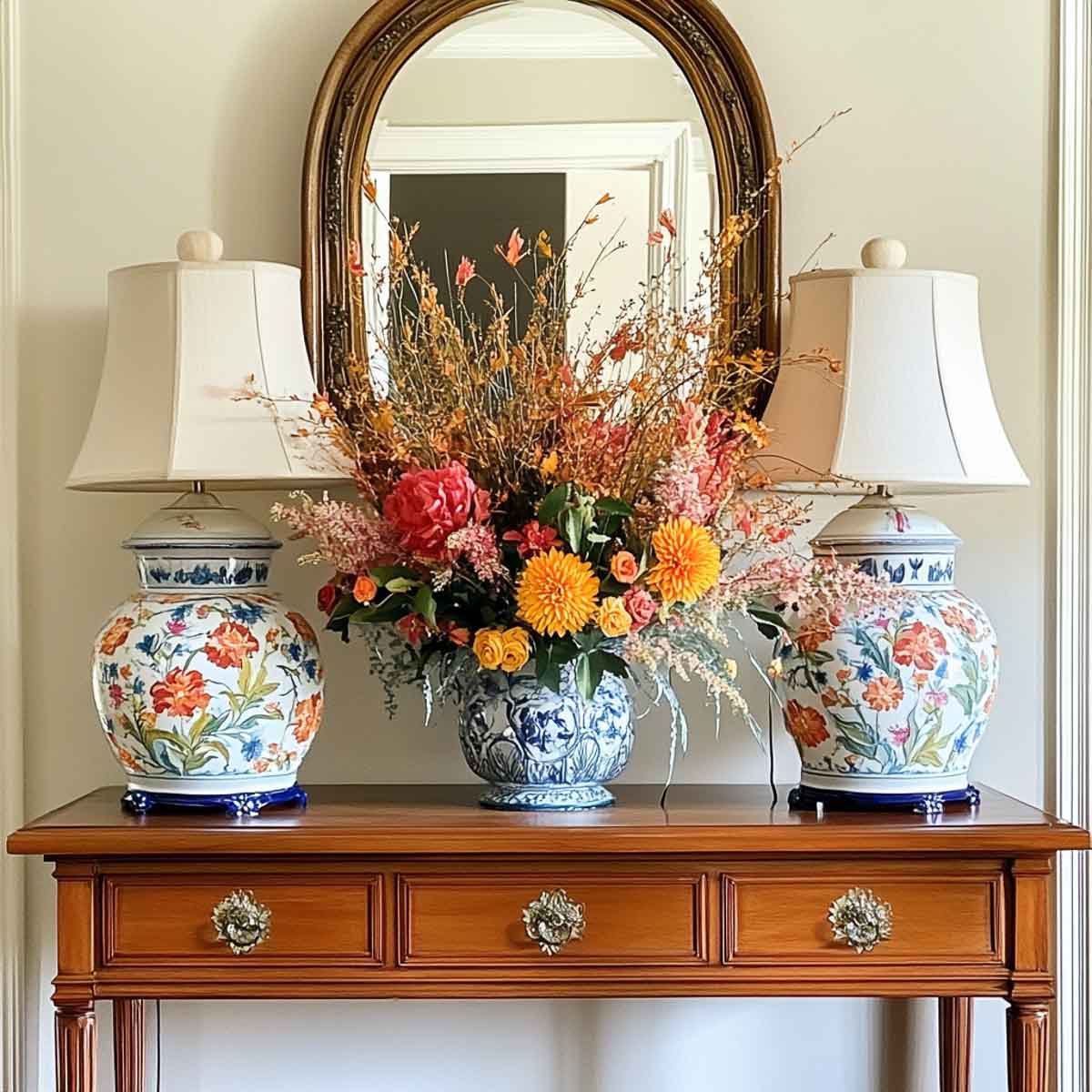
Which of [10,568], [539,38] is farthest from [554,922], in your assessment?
[539,38]

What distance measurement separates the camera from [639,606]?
161 cm

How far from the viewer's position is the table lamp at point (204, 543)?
172 cm

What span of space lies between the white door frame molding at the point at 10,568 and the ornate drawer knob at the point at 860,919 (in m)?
1.18

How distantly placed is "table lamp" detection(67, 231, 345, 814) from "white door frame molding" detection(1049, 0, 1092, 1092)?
1.06m

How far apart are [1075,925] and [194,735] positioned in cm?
128

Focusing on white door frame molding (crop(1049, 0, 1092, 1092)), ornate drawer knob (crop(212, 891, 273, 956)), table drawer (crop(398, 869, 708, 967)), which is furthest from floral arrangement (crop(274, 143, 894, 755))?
white door frame molding (crop(1049, 0, 1092, 1092))

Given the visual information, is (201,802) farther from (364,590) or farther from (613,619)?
(613,619)

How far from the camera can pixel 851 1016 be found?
213 cm

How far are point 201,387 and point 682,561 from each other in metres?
0.62

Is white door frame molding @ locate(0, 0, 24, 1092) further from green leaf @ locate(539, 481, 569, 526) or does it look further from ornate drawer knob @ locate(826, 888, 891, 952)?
ornate drawer knob @ locate(826, 888, 891, 952)

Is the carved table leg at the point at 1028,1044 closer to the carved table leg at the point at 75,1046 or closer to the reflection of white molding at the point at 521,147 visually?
the carved table leg at the point at 75,1046

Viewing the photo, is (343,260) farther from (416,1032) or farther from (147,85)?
(416,1032)

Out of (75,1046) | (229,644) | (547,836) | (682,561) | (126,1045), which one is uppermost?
(682,561)

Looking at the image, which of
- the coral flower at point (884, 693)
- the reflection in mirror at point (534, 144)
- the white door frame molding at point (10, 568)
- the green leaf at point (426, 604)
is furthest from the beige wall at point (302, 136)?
the green leaf at point (426, 604)
